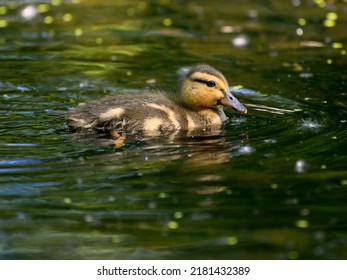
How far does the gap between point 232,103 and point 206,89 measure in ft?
0.82

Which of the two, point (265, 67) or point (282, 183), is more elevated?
point (265, 67)

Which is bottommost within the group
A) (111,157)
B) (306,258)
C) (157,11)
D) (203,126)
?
(306,258)

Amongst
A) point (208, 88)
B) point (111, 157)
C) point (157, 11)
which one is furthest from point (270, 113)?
point (157, 11)

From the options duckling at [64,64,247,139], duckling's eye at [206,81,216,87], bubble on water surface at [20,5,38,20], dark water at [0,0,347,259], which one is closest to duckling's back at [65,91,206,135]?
duckling at [64,64,247,139]

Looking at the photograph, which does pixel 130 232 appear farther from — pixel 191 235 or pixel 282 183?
pixel 282 183

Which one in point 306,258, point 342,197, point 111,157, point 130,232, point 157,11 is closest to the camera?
point 306,258

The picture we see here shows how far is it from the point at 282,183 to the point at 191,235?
3.65 ft

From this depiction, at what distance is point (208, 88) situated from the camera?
322 inches

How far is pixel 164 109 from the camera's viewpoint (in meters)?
7.97

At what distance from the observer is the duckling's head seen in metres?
8.15

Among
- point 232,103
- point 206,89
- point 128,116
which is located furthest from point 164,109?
point 232,103

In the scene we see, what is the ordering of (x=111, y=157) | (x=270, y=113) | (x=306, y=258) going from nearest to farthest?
1. (x=306, y=258)
2. (x=111, y=157)
3. (x=270, y=113)

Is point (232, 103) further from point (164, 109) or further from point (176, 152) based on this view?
point (176, 152)

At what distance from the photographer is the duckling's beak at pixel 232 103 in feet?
26.7
